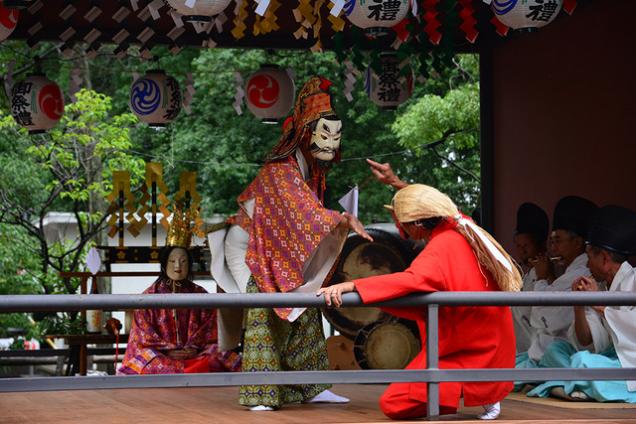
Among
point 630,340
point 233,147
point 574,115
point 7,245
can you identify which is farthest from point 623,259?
point 233,147

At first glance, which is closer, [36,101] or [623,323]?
[623,323]

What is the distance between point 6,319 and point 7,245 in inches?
76.8

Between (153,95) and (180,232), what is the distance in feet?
5.37

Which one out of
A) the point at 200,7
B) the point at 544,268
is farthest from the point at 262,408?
the point at 544,268

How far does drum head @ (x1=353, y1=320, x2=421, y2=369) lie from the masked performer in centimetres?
180

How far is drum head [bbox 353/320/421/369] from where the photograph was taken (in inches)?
324

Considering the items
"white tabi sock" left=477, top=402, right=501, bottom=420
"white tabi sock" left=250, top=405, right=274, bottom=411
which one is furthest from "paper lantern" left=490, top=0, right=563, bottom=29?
"white tabi sock" left=250, top=405, right=274, bottom=411

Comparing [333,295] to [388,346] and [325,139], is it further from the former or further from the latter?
[388,346]

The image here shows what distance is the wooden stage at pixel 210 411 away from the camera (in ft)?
18.2

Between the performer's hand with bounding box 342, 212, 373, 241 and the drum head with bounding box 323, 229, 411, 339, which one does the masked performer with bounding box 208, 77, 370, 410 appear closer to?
the performer's hand with bounding box 342, 212, 373, 241

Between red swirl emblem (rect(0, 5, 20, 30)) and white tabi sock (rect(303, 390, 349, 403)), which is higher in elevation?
red swirl emblem (rect(0, 5, 20, 30))

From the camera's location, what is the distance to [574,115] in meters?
8.65

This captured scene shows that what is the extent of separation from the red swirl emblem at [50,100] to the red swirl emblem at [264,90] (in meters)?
1.53

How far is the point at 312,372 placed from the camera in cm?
476
